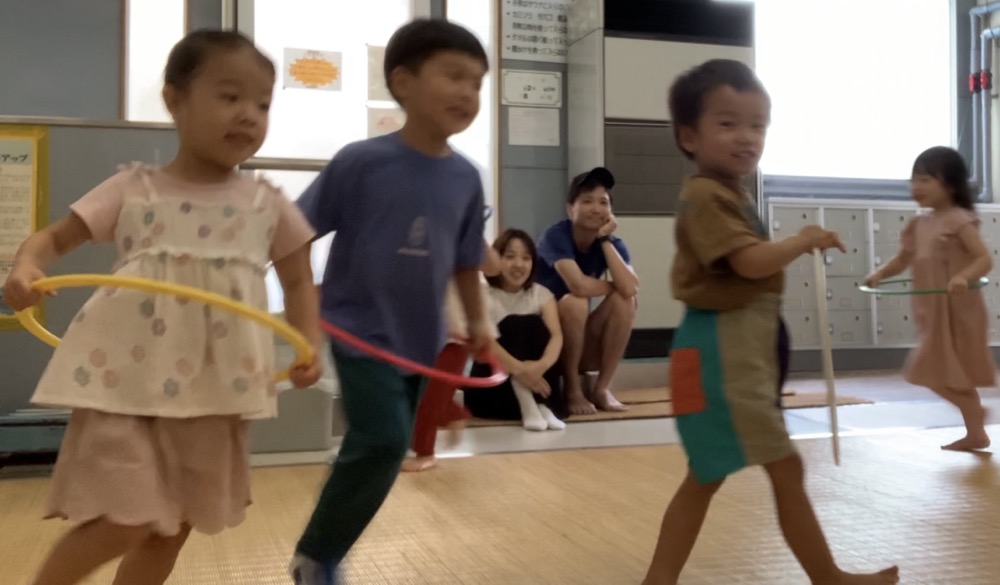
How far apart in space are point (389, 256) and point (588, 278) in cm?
222

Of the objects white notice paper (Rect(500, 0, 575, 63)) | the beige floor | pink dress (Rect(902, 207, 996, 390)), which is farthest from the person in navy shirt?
white notice paper (Rect(500, 0, 575, 63))

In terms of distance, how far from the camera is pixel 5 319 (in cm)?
250

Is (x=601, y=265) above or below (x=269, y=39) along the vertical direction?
below

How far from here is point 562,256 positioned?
3514 mm

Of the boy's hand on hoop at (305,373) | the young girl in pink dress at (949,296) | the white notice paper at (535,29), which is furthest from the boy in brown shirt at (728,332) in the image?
the white notice paper at (535,29)

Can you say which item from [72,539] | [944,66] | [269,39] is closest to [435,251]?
[72,539]

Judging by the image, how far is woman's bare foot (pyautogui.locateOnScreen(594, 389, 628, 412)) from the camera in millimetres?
3572

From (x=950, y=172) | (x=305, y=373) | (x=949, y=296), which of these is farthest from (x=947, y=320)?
(x=305, y=373)

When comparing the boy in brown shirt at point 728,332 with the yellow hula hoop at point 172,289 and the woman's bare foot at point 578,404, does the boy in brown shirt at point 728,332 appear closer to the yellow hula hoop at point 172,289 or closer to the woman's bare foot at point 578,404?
the yellow hula hoop at point 172,289

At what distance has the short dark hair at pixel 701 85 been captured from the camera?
1.43 metres

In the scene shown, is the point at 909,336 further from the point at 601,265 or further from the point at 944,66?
A: the point at 601,265

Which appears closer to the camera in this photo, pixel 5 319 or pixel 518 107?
pixel 5 319

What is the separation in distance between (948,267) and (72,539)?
2602 millimetres

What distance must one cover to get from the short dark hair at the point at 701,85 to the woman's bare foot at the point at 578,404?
6.81 feet
